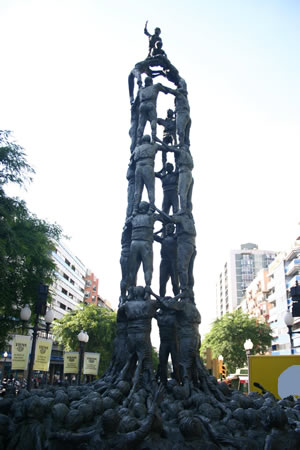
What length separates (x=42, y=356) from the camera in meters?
12.7

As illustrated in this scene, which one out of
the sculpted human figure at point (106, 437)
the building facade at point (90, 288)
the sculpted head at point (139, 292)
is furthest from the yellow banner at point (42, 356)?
the building facade at point (90, 288)

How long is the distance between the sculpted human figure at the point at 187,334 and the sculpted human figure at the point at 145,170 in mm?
2433

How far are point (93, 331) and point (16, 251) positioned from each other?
54.7ft

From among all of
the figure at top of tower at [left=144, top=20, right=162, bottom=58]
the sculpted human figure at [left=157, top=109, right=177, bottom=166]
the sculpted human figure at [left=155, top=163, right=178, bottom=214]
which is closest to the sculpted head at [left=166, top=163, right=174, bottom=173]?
the sculpted human figure at [left=155, top=163, right=178, bottom=214]

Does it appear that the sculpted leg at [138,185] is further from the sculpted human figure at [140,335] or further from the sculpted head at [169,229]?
the sculpted human figure at [140,335]

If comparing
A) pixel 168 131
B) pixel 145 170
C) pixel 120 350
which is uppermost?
pixel 168 131

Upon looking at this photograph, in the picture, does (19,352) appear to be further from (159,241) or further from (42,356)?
(159,241)

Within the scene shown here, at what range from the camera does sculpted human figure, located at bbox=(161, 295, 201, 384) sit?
28.0 feet

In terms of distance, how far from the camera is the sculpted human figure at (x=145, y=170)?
9.85m

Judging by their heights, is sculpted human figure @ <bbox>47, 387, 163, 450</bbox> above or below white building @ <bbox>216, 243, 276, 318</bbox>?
below

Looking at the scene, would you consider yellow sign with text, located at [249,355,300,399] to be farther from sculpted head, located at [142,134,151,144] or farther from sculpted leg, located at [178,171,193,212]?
sculpted head, located at [142,134,151,144]

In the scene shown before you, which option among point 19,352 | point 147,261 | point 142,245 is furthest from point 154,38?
point 19,352

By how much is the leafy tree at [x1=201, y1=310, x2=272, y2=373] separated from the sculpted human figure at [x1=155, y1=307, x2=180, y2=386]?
28271 mm

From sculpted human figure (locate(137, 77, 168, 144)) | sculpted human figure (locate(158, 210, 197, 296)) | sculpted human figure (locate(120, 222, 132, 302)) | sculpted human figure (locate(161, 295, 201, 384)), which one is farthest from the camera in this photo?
sculpted human figure (locate(137, 77, 168, 144))
